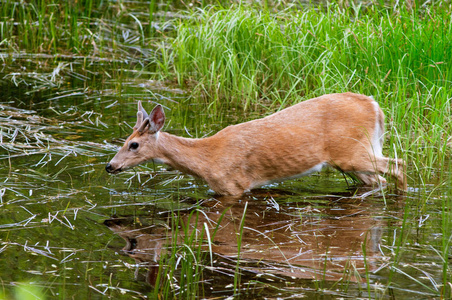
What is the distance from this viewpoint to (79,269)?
4.46m

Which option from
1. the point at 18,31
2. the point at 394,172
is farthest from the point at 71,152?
the point at 18,31

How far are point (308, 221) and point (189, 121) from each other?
352 cm

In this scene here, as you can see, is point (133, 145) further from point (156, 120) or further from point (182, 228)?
point (182, 228)

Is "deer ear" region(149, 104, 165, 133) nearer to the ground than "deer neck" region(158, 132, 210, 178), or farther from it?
farther from it

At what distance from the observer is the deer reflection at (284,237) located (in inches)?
178

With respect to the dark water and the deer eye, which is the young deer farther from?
the dark water

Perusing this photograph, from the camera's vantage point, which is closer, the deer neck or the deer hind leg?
the deer hind leg

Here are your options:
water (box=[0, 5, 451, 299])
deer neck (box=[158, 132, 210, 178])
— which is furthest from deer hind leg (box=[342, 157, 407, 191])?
deer neck (box=[158, 132, 210, 178])

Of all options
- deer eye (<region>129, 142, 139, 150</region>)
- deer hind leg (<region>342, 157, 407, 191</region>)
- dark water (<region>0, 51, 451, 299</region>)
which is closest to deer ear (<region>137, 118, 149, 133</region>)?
deer eye (<region>129, 142, 139, 150</region>)

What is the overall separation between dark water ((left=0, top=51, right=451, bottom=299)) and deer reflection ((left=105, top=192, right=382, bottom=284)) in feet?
0.05

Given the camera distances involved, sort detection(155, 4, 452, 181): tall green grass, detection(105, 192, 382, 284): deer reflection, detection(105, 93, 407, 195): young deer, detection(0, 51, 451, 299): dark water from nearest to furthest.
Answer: detection(0, 51, 451, 299): dark water → detection(105, 192, 382, 284): deer reflection → detection(105, 93, 407, 195): young deer → detection(155, 4, 452, 181): tall green grass

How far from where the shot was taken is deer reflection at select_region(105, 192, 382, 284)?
178 inches

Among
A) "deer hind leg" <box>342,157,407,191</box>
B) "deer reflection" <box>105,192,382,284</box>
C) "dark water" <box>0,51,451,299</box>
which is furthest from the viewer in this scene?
"deer hind leg" <box>342,157,407,191</box>

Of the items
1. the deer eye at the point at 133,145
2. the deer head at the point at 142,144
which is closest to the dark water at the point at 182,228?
the deer head at the point at 142,144
